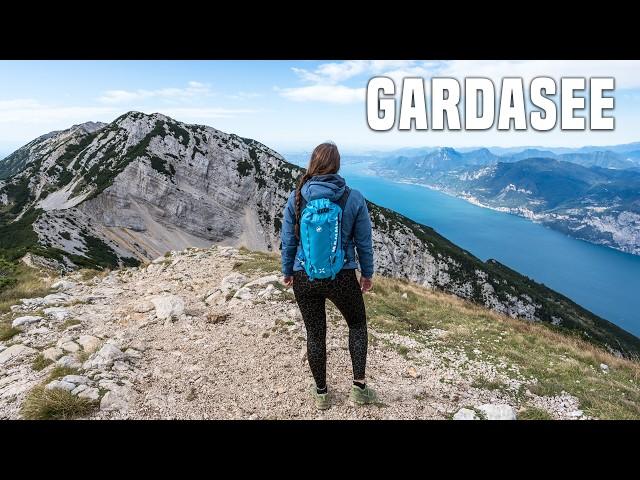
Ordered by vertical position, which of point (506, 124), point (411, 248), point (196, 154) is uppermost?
point (196, 154)

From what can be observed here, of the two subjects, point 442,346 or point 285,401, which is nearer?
point 285,401

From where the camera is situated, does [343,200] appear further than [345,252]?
No

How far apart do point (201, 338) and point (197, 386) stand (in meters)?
1.94

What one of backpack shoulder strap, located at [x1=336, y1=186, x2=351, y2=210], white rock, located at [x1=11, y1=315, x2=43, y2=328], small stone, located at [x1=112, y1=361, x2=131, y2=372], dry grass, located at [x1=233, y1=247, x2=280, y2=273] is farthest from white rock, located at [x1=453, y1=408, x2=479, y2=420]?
white rock, located at [x1=11, y1=315, x2=43, y2=328]

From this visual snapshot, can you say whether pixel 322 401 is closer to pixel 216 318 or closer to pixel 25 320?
pixel 216 318

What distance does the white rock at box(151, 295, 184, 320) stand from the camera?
8.52 m

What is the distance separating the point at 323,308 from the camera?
4.34m

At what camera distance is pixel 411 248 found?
326 ft

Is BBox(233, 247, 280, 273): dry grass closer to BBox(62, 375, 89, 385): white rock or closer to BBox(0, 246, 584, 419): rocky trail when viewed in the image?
BBox(0, 246, 584, 419): rocky trail

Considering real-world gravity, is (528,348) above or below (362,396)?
below

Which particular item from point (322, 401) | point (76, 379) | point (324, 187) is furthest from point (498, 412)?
point (76, 379)
